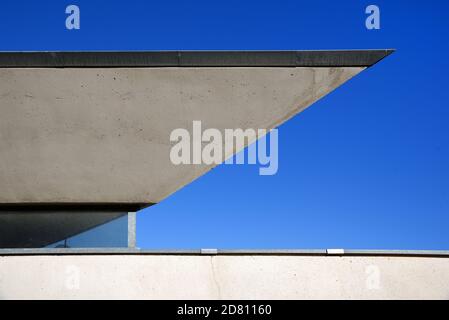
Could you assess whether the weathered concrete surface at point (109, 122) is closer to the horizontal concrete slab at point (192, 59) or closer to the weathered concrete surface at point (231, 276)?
the horizontal concrete slab at point (192, 59)

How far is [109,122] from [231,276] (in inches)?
→ 113

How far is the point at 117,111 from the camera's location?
27.4ft

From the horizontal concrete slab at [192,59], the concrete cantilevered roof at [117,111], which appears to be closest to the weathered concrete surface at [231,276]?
the concrete cantilevered roof at [117,111]

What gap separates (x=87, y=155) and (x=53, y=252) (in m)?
1.61

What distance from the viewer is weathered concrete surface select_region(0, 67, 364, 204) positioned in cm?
827

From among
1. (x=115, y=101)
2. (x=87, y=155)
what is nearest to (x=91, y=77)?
(x=115, y=101)

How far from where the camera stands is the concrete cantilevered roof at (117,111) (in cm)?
827

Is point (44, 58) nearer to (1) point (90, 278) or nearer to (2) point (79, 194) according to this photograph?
(2) point (79, 194)

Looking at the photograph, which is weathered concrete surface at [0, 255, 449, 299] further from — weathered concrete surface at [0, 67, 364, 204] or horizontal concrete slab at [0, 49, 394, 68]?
horizontal concrete slab at [0, 49, 394, 68]

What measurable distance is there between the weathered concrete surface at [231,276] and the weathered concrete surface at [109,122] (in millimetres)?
1317

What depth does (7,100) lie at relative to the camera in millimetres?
8289

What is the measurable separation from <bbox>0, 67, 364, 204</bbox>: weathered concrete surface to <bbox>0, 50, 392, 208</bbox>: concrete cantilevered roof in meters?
0.01

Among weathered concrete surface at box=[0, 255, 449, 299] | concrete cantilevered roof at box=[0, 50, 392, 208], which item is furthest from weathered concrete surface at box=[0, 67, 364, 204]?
weathered concrete surface at box=[0, 255, 449, 299]

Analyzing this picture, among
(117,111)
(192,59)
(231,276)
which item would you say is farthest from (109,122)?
(231,276)
